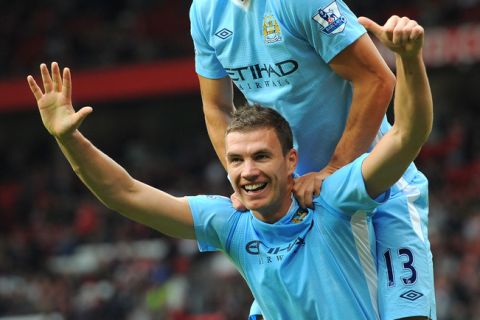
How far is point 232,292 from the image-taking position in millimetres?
13656

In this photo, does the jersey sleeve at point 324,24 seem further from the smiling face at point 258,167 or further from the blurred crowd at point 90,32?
the blurred crowd at point 90,32

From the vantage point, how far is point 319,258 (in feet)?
15.4

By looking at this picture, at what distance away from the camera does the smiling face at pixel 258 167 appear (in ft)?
15.1

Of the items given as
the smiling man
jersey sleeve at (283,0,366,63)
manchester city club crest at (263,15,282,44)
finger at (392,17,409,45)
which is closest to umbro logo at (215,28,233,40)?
manchester city club crest at (263,15,282,44)

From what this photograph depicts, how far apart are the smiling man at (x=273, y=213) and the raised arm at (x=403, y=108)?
1cm

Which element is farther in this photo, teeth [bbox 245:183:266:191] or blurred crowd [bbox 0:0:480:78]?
blurred crowd [bbox 0:0:480:78]

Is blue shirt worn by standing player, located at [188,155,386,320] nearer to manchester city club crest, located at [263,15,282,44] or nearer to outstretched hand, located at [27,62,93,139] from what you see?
manchester city club crest, located at [263,15,282,44]

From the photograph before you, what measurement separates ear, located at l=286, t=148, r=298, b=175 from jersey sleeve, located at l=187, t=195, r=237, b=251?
360 millimetres

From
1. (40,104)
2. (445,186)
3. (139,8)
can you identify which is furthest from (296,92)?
(139,8)

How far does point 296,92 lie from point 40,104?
1096 mm

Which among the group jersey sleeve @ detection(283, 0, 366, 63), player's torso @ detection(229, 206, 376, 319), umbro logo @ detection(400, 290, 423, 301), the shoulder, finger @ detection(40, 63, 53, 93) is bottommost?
umbro logo @ detection(400, 290, 423, 301)

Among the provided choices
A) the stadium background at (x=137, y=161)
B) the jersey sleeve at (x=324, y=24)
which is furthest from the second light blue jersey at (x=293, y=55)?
the stadium background at (x=137, y=161)

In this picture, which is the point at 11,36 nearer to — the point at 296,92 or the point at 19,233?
the point at 19,233

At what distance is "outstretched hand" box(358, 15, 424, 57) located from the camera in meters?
4.00
